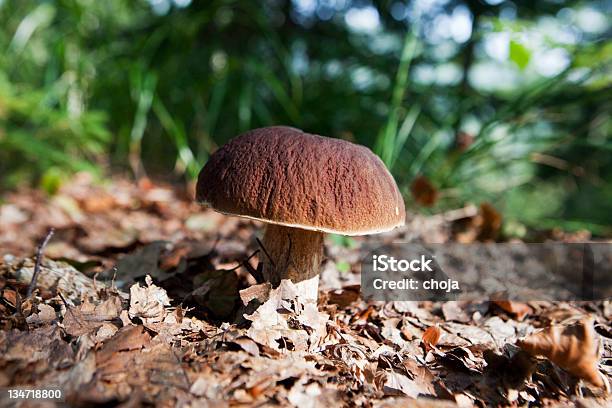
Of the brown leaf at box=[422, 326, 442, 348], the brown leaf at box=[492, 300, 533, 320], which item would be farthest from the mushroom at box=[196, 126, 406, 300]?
the brown leaf at box=[492, 300, 533, 320]

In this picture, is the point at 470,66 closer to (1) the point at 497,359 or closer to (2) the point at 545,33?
(2) the point at 545,33

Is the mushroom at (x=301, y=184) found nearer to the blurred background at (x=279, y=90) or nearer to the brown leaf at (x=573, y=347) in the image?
the brown leaf at (x=573, y=347)

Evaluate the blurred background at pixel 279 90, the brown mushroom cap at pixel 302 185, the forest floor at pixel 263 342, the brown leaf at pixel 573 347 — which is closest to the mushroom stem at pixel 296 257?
the forest floor at pixel 263 342

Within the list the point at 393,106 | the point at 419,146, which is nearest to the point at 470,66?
the point at 419,146

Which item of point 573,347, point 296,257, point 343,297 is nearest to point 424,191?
point 343,297

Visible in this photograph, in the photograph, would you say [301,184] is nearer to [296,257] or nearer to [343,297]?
[296,257]

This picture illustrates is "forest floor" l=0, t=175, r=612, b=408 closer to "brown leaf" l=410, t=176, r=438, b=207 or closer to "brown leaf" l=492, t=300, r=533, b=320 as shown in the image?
"brown leaf" l=492, t=300, r=533, b=320
